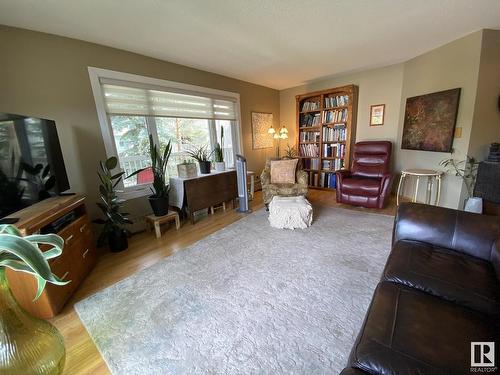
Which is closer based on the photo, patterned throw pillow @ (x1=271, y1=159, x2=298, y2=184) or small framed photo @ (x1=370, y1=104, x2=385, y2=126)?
patterned throw pillow @ (x1=271, y1=159, x2=298, y2=184)

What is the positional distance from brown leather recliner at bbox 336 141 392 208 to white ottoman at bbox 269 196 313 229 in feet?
3.33

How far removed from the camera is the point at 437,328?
→ 81cm

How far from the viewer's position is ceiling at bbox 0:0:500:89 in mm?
1759

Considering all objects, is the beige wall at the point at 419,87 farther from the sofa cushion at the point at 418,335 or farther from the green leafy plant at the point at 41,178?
the green leafy plant at the point at 41,178

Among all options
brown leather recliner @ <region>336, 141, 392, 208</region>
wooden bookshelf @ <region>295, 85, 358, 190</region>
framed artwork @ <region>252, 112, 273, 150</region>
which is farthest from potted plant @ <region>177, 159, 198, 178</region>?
wooden bookshelf @ <region>295, 85, 358, 190</region>

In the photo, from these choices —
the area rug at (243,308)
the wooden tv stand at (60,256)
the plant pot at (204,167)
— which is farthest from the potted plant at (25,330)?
the plant pot at (204,167)

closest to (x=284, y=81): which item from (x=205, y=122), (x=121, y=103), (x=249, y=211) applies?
(x=205, y=122)

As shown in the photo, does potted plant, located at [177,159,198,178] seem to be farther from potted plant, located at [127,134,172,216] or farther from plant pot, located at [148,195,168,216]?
plant pot, located at [148,195,168,216]

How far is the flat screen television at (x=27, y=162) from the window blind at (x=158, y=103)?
806 millimetres

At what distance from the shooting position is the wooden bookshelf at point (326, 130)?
160 inches

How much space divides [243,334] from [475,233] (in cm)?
157

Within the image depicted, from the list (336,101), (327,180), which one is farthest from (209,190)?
(336,101)

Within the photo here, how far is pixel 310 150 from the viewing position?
4.73m

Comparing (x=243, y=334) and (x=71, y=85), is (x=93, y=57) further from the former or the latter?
(x=243, y=334)
